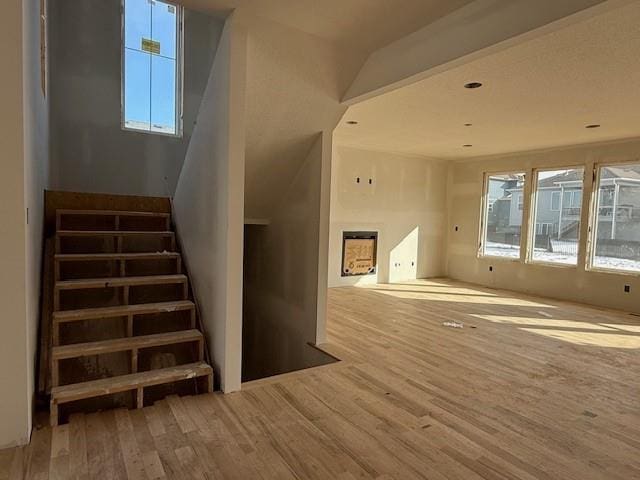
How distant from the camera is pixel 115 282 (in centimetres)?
303

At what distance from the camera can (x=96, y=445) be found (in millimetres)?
2041

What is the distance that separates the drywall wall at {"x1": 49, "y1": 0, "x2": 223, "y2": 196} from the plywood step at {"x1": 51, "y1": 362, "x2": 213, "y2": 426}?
3362mm

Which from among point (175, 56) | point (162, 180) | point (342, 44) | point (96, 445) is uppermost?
point (175, 56)

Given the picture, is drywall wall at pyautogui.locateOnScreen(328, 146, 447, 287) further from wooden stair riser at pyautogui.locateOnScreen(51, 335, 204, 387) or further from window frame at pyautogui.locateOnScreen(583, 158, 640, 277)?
wooden stair riser at pyautogui.locateOnScreen(51, 335, 204, 387)

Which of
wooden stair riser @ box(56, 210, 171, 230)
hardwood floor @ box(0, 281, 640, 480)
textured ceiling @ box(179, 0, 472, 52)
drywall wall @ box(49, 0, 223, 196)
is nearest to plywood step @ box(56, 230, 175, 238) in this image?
wooden stair riser @ box(56, 210, 171, 230)

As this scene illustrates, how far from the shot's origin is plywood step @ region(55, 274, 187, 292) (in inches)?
114

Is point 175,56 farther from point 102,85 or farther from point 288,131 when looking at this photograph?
point 288,131

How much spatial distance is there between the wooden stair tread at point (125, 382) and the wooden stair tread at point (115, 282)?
77 centimetres

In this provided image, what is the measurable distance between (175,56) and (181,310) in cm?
428

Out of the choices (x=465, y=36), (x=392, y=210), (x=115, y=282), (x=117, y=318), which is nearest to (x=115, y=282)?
(x=115, y=282)

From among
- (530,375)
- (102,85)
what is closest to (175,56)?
(102,85)

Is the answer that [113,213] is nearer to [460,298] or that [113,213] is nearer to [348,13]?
[348,13]

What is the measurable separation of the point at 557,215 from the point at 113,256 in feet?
22.3

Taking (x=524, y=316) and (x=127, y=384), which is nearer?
(x=127, y=384)
